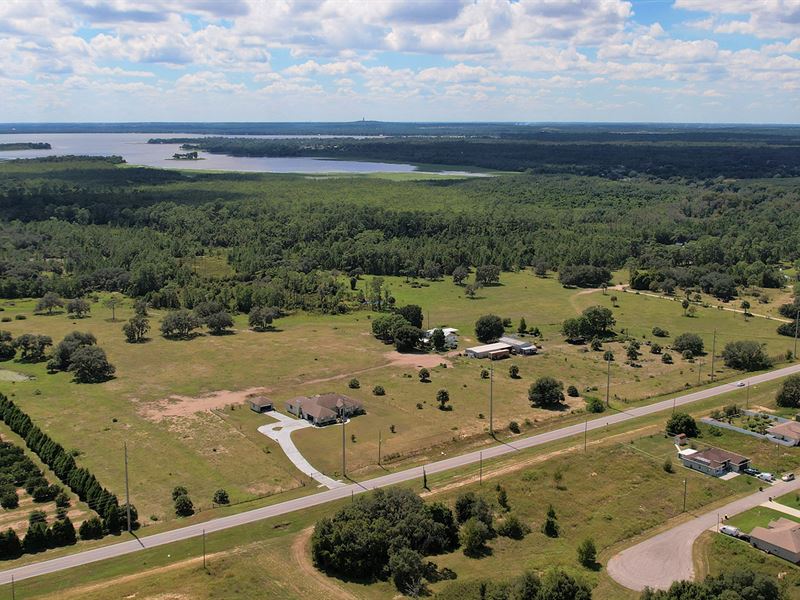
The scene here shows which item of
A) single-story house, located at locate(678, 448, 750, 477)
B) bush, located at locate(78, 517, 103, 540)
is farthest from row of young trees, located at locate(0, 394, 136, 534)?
single-story house, located at locate(678, 448, 750, 477)

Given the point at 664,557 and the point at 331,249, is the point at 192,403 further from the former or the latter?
the point at 331,249

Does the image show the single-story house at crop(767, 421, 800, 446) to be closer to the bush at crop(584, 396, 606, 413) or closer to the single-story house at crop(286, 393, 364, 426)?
the bush at crop(584, 396, 606, 413)

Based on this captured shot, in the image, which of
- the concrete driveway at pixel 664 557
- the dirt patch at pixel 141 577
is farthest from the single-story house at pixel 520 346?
the dirt patch at pixel 141 577

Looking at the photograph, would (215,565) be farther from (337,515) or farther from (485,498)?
(485,498)

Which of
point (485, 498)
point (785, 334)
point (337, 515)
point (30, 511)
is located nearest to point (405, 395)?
point (485, 498)

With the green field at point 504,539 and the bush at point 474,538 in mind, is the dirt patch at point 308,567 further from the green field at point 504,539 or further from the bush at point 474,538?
the bush at point 474,538

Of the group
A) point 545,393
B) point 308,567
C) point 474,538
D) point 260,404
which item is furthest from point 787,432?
point 260,404
